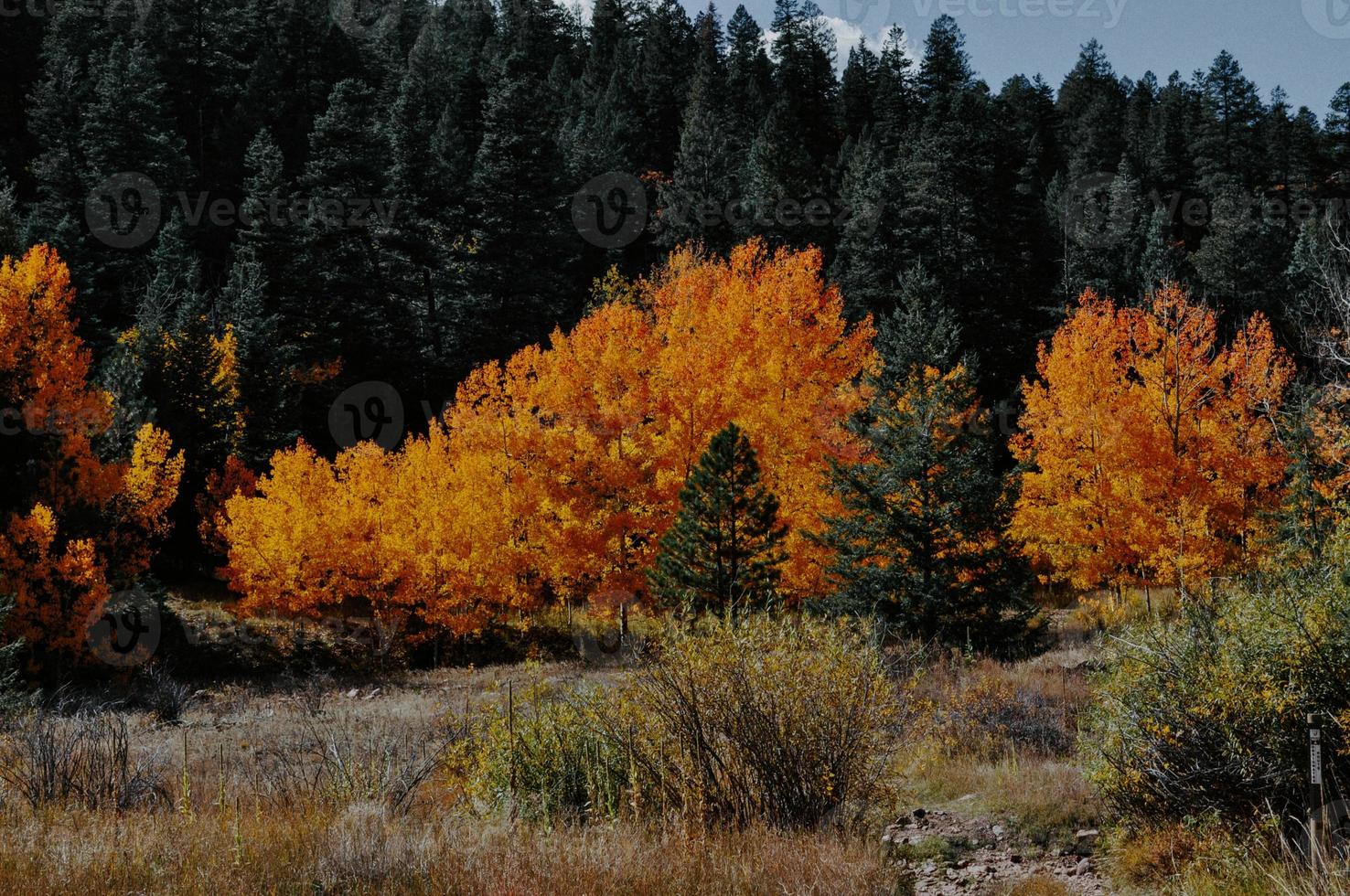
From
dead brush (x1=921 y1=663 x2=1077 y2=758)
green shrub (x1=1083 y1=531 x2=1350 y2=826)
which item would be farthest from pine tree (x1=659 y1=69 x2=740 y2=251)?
green shrub (x1=1083 y1=531 x2=1350 y2=826)

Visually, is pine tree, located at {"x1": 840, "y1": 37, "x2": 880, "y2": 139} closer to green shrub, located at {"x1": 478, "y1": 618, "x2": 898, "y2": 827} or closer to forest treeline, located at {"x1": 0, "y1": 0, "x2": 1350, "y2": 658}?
forest treeline, located at {"x1": 0, "y1": 0, "x2": 1350, "y2": 658}

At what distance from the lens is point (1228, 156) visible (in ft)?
217

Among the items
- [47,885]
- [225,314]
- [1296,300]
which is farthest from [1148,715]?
[1296,300]

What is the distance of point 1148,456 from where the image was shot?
25750 millimetres

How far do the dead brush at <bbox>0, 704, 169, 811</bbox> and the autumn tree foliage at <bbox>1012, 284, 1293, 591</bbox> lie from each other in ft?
74.6

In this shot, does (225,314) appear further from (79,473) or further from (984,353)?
(984,353)

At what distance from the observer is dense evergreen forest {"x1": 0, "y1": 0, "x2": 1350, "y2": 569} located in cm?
4231

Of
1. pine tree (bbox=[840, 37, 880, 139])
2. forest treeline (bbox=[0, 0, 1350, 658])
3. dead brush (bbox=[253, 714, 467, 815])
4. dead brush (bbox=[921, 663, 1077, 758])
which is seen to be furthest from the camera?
pine tree (bbox=[840, 37, 880, 139])

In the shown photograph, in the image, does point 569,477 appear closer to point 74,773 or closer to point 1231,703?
point 74,773

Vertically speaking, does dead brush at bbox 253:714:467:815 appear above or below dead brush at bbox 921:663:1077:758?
above

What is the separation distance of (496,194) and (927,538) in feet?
105

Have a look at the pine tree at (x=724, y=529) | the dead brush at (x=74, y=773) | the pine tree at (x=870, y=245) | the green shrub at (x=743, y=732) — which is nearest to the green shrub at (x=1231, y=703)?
the green shrub at (x=743, y=732)

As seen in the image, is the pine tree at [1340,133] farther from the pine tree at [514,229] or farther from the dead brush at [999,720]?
the dead brush at [999,720]

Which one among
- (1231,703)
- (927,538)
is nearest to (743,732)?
(1231,703)
